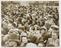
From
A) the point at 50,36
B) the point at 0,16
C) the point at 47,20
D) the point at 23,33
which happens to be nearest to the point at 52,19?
the point at 47,20

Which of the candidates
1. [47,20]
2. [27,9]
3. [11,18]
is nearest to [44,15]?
[47,20]

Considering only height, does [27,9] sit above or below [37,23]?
above

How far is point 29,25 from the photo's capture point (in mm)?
1241

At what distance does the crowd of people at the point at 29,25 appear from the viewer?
121 cm

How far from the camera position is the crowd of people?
1.21 meters

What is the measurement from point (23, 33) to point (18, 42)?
0.29 ft

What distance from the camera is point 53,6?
1.29m

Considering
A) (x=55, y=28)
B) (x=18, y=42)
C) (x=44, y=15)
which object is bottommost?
(x=18, y=42)

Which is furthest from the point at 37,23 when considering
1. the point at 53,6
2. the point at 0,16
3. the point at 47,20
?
the point at 0,16

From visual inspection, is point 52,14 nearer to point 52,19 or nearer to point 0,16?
point 52,19

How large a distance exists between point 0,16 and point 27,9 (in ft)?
0.82

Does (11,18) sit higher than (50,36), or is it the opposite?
(11,18)

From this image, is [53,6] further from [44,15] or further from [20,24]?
[20,24]

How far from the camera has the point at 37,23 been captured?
1.25m
